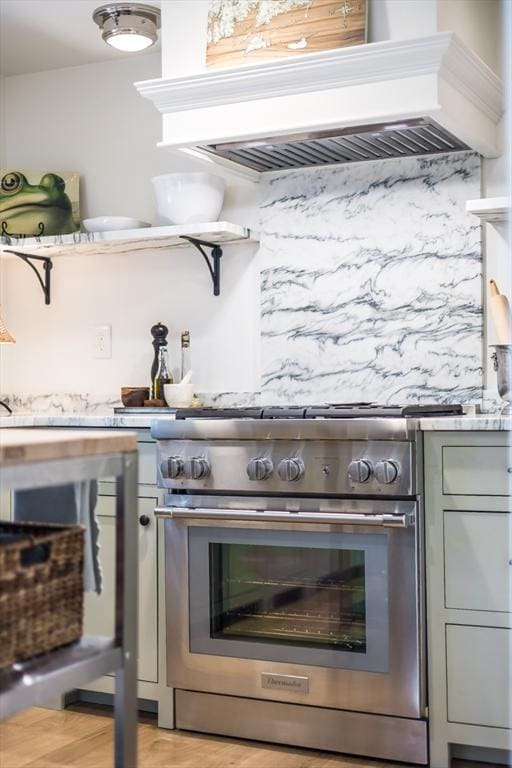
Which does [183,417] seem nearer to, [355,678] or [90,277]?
[355,678]

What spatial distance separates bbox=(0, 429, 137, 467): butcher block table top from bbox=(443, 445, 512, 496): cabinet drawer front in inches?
45.7

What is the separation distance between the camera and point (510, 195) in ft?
9.55

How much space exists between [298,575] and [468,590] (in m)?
0.45

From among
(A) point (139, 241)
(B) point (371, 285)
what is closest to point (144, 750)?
(B) point (371, 285)

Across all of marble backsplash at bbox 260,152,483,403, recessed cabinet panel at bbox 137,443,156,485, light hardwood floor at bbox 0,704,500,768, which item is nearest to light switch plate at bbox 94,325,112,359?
marble backsplash at bbox 260,152,483,403

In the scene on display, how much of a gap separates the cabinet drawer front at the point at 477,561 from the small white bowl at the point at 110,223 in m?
1.57

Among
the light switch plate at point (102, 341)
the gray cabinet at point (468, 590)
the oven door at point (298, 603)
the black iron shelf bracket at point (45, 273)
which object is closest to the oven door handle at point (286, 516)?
the oven door at point (298, 603)

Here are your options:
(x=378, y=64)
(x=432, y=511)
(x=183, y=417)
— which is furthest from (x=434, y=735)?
(x=378, y=64)

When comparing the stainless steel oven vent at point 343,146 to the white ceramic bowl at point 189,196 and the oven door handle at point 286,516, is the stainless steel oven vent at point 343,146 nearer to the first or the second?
the white ceramic bowl at point 189,196

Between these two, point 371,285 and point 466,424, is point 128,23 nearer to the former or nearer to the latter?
point 371,285

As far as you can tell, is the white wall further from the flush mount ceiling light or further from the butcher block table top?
the butcher block table top

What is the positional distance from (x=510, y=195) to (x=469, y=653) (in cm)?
133

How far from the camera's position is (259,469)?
2.65m

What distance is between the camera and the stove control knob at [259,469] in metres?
2.64
